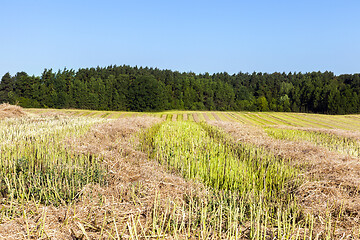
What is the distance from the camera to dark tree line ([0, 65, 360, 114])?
6438 cm

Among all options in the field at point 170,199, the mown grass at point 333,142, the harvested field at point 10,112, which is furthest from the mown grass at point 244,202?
the harvested field at point 10,112

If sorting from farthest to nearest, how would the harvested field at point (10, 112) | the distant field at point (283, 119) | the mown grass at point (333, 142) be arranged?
1. the distant field at point (283, 119)
2. the harvested field at point (10, 112)
3. the mown grass at point (333, 142)

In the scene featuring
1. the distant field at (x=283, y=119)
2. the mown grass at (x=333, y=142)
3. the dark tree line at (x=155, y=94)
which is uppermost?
the dark tree line at (x=155, y=94)

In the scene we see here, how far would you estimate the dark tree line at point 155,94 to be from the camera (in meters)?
64.4

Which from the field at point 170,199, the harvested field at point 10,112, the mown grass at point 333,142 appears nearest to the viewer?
the field at point 170,199

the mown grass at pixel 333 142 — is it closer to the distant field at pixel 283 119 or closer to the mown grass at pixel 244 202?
the mown grass at pixel 244 202

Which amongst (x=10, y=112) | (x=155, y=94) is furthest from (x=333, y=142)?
(x=155, y=94)

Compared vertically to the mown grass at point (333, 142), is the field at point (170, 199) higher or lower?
lower

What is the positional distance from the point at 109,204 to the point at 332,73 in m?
118

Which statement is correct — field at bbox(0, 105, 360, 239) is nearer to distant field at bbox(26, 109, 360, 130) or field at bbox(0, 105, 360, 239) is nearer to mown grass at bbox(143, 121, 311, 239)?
mown grass at bbox(143, 121, 311, 239)

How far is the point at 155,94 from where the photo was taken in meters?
65.4

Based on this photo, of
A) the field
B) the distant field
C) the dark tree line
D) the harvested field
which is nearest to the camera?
the field

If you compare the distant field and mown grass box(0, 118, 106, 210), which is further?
the distant field

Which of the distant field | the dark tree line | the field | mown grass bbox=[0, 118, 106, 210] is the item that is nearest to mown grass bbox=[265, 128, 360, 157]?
the field
